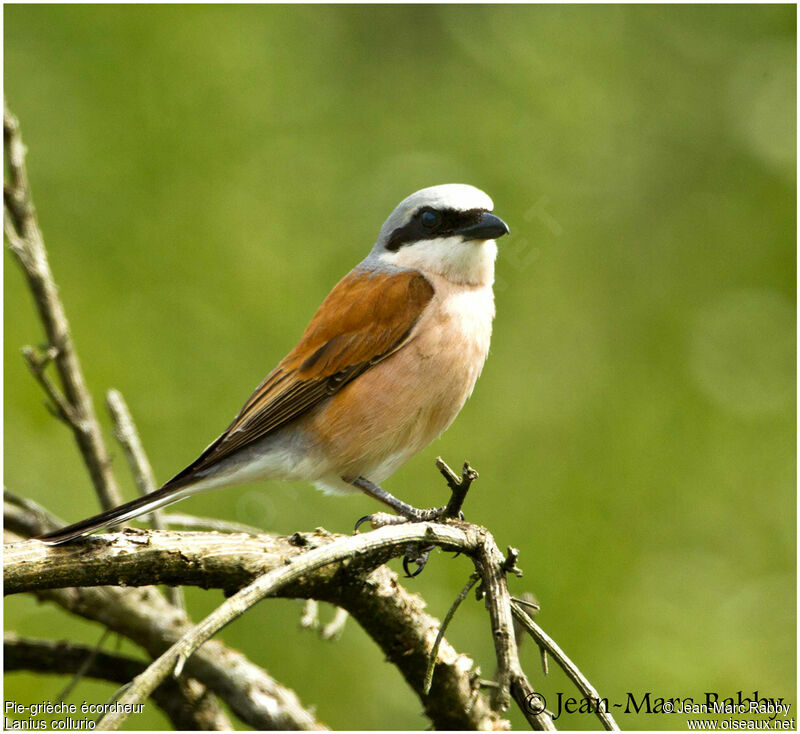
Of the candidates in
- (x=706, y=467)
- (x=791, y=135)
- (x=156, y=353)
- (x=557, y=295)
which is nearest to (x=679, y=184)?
(x=791, y=135)

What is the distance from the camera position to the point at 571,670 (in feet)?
6.14

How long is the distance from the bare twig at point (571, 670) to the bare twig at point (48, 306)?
1.93 metres

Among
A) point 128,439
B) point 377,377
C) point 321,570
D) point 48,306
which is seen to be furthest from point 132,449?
point 321,570

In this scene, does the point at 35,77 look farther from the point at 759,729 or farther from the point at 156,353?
the point at 759,729

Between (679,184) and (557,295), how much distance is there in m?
1.24

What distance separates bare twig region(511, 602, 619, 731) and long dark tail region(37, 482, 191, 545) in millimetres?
1058

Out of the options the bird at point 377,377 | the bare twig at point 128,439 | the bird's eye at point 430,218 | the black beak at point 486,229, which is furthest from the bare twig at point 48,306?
the black beak at point 486,229

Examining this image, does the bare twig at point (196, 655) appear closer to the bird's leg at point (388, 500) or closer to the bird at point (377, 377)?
A: the bird at point (377, 377)

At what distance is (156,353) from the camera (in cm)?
500

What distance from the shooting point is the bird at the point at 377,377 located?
332 cm

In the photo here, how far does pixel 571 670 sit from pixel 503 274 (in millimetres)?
3929

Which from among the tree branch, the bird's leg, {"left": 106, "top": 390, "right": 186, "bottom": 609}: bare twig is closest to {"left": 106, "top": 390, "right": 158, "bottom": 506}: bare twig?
{"left": 106, "top": 390, "right": 186, "bottom": 609}: bare twig

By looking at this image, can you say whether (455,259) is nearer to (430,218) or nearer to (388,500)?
(430,218)

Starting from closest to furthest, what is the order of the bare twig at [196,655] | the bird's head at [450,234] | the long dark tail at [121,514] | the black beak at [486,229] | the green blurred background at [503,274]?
the long dark tail at [121,514] → the bare twig at [196,655] → the black beak at [486,229] → the bird's head at [450,234] → the green blurred background at [503,274]
